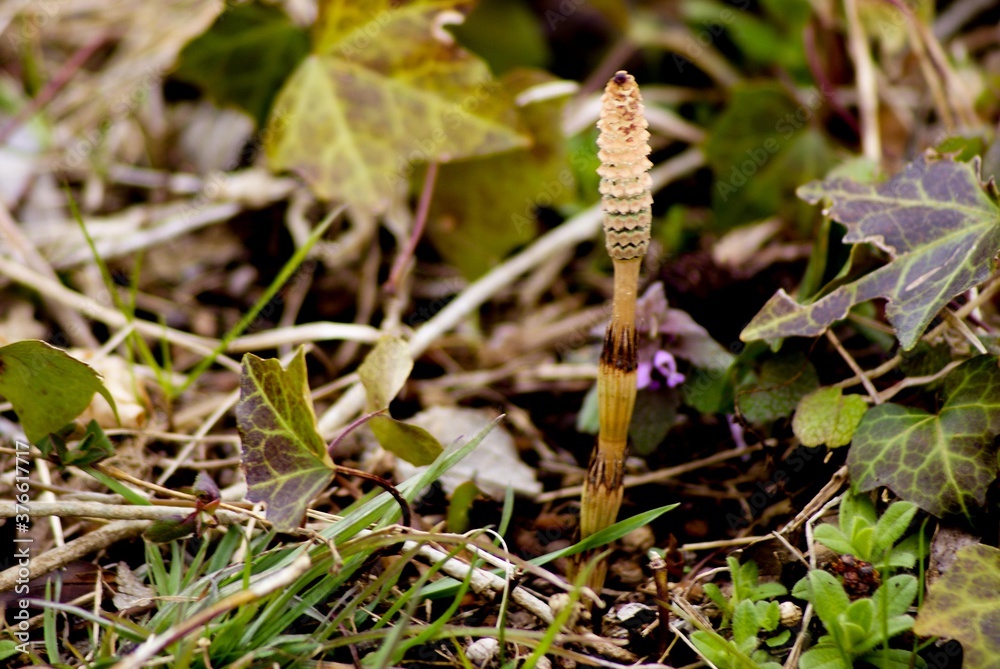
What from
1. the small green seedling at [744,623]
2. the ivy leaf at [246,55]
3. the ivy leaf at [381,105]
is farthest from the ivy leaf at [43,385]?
the ivy leaf at [246,55]

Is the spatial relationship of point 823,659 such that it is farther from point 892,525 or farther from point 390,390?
point 390,390

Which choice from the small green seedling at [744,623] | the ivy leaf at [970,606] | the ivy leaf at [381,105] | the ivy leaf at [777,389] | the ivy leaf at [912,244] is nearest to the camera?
the ivy leaf at [970,606]

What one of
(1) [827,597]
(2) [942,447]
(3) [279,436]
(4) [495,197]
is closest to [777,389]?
(2) [942,447]

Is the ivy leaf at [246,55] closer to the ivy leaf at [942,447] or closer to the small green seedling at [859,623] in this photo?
the ivy leaf at [942,447]

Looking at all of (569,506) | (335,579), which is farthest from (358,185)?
(335,579)

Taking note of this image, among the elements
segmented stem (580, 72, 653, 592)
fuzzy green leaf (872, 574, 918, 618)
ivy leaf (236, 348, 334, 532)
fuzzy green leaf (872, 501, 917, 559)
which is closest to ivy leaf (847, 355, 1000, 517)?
fuzzy green leaf (872, 501, 917, 559)

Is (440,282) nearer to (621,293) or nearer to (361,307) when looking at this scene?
(361,307)
